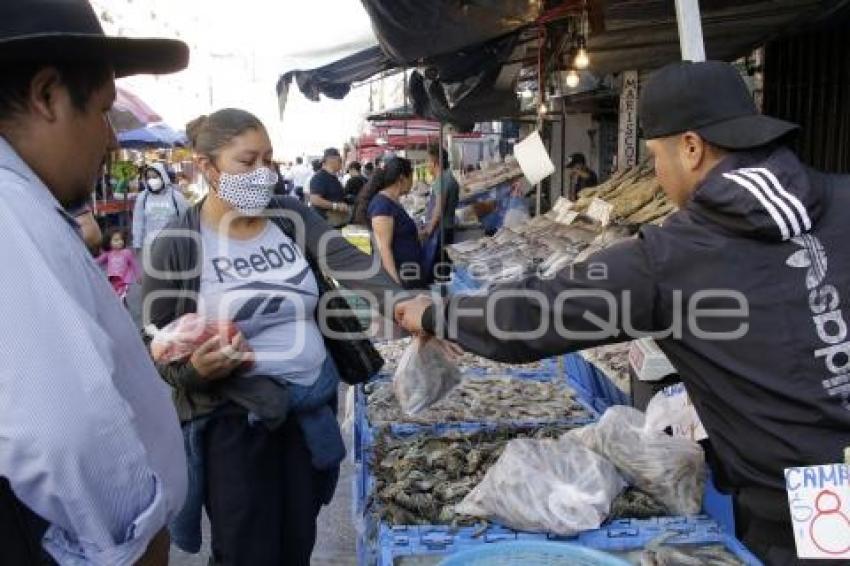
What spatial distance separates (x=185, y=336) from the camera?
2.51 metres

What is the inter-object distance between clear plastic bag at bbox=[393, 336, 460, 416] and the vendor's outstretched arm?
0.77m

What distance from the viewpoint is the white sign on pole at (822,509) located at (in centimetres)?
183

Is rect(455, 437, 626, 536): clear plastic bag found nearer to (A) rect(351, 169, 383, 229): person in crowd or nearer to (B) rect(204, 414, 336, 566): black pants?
(B) rect(204, 414, 336, 566): black pants

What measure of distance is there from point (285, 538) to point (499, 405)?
5.15 ft

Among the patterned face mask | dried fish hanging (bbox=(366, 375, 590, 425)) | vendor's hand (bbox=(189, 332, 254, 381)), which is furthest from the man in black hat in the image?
dried fish hanging (bbox=(366, 375, 590, 425))

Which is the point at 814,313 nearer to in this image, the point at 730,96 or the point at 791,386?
the point at 791,386

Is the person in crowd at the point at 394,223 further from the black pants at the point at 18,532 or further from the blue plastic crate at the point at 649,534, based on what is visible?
the black pants at the point at 18,532

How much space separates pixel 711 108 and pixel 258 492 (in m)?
1.94

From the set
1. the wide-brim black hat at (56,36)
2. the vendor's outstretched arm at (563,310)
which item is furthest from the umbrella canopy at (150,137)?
the wide-brim black hat at (56,36)

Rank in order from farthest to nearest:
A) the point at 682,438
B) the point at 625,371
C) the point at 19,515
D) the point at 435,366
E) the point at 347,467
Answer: the point at 347,467 < the point at 625,371 < the point at 435,366 < the point at 682,438 < the point at 19,515

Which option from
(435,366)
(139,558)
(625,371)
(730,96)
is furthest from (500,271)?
(139,558)

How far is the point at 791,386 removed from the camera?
1.84 meters

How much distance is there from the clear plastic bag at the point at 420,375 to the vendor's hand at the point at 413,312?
0.32 m

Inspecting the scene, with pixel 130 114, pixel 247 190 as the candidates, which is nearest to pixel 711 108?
pixel 247 190
